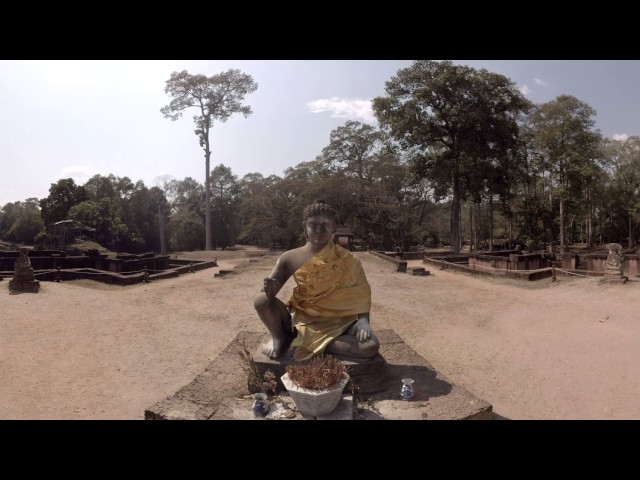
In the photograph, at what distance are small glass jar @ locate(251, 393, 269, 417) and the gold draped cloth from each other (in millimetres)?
733

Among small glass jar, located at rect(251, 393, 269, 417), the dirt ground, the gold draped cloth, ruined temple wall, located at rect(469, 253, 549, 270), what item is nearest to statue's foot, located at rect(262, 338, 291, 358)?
the gold draped cloth

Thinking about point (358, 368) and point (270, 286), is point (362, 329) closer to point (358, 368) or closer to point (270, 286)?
point (358, 368)

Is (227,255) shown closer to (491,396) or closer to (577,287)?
(577,287)

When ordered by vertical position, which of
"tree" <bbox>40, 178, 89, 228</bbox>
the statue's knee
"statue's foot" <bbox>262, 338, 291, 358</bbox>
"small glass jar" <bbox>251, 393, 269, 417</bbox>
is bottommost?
"small glass jar" <bbox>251, 393, 269, 417</bbox>

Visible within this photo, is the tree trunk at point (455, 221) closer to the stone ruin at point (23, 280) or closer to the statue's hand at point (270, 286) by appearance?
the stone ruin at point (23, 280)

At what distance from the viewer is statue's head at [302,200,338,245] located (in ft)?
14.5

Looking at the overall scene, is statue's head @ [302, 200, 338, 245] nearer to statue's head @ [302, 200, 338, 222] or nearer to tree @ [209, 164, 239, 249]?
statue's head @ [302, 200, 338, 222]

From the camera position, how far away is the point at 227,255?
972 inches

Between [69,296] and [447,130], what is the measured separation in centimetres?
1978

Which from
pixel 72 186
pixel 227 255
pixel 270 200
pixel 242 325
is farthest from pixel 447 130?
pixel 72 186

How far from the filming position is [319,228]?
4418 mm

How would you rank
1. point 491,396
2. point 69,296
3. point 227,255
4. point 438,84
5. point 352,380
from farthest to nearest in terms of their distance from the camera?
point 227,255 → point 438,84 → point 69,296 → point 491,396 → point 352,380

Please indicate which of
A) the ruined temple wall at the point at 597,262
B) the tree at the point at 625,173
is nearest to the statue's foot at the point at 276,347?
the ruined temple wall at the point at 597,262

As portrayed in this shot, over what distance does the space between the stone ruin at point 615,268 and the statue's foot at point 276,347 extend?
34.9ft
